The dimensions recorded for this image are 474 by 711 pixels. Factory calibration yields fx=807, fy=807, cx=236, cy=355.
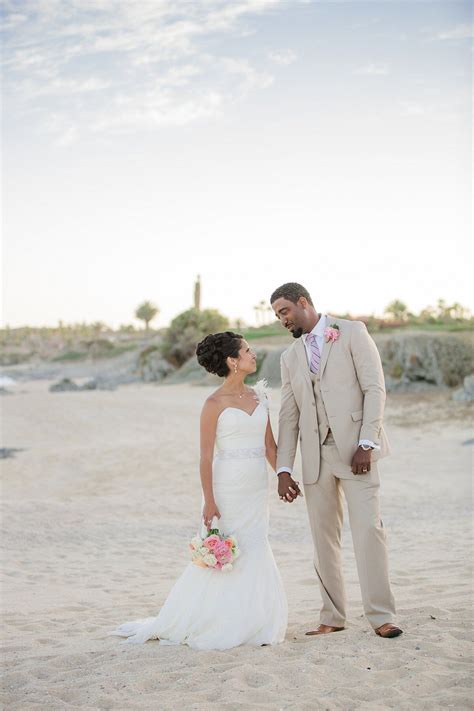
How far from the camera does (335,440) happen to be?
4887mm

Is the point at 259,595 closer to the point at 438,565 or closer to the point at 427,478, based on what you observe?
the point at 438,565

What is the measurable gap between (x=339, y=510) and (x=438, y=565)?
2861mm

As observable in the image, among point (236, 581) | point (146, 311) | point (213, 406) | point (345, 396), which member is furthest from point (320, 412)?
point (146, 311)

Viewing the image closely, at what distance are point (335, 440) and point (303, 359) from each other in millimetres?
549

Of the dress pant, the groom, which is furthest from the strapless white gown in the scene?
the dress pant

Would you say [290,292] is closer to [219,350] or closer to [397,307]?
[219,350]

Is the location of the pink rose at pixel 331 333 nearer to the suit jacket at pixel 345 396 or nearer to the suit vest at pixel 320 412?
the suit jacket at pixel 345 396

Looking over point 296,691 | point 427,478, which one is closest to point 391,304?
point 427,478

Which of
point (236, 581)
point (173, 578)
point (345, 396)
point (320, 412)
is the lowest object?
point (173, 578)

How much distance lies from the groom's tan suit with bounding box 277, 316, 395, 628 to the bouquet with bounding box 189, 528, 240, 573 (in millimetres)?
551

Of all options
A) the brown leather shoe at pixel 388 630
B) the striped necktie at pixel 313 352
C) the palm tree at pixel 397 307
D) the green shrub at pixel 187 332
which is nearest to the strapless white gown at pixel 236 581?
the striped necktie at pixel 313 352

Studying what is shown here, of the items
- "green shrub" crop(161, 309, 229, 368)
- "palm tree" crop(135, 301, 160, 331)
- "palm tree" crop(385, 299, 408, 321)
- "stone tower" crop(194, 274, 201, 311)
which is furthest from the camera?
"palm tree" crop(135, 301, 160, 331)

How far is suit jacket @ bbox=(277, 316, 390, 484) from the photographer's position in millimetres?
4848

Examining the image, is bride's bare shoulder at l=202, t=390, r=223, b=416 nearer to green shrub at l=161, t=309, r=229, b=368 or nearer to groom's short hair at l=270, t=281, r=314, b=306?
groom's short hair at l=270, t=281, r=314, b=306
